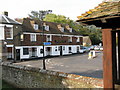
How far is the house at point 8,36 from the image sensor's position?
22.6 m

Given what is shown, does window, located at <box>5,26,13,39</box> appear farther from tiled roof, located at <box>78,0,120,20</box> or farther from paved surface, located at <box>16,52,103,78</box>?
tiled roof, located at <box>78,0,120,20</box>

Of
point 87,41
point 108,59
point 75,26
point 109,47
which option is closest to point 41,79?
point 108,59

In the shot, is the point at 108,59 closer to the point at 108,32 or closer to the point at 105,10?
the point at 108,32

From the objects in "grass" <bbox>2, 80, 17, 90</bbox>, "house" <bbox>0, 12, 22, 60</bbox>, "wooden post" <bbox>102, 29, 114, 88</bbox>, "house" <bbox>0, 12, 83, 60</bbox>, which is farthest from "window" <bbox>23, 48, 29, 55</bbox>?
"wooden post" <bbox>102, 29, 114, 88</bbox>

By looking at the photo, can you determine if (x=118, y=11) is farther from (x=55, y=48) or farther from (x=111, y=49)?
(x=55, y=48)

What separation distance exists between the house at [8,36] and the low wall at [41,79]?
37.5 feet

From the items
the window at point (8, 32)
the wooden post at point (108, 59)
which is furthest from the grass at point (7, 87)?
the window at point (8, 32)

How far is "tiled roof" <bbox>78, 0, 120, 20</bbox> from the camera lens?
392 centimetres

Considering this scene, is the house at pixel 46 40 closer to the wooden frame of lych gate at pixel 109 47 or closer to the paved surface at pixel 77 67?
the paved surface at pixel 77 67

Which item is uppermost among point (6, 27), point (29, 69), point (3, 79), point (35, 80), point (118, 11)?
point (6, 27)

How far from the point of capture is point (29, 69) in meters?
8.98

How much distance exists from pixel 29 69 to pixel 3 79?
4317mm

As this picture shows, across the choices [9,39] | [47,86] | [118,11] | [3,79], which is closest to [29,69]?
[47,86]

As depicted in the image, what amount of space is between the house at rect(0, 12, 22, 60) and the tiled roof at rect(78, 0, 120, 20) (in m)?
20.4
